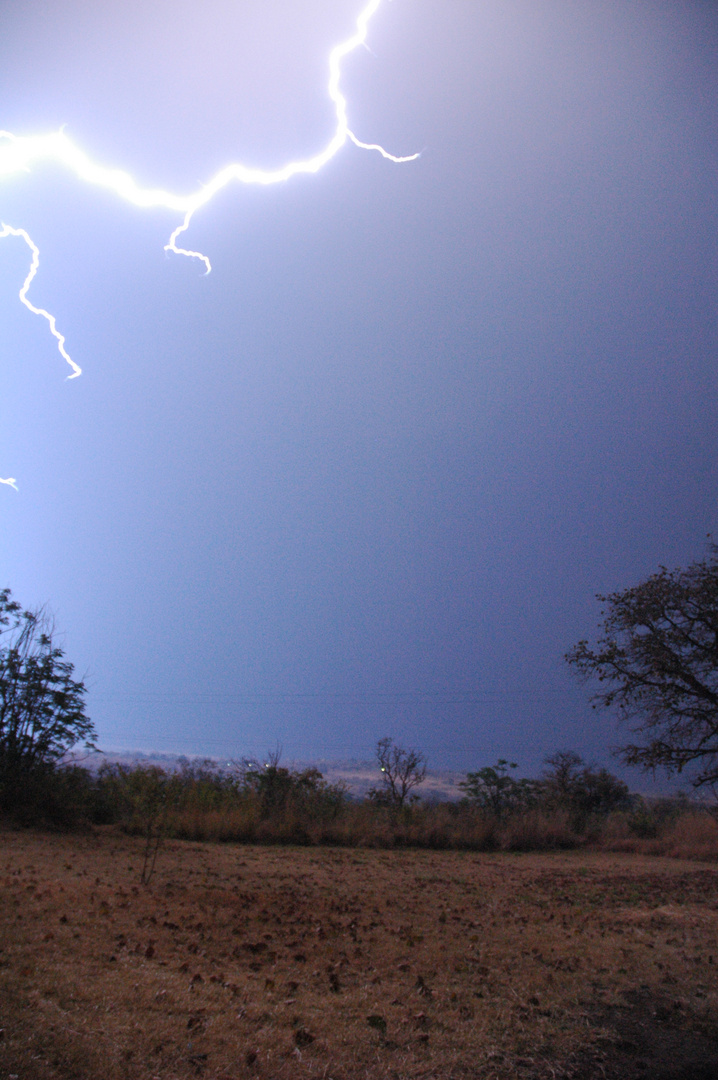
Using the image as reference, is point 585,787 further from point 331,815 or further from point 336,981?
point 336,981

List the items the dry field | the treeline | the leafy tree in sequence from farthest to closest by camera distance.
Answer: the leafy tree, the treeline, the dry field

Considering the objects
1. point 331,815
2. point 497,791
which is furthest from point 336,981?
point 497,791

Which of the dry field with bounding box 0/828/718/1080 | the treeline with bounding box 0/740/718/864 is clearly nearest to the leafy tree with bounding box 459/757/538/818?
the treeline with bounding box 0/740/718/864

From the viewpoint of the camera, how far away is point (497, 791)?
2714 cm

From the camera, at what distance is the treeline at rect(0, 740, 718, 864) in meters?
17.0

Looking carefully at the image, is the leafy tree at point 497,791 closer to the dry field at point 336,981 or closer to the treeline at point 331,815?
the treeline at point 331,815

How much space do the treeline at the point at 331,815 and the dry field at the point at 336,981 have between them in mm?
3735

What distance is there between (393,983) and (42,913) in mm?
3758

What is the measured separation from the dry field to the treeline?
3.74 metres

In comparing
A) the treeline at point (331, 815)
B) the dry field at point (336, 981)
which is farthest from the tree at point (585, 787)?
the dry field at point (336, 981)

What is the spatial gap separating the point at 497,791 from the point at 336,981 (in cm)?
2389

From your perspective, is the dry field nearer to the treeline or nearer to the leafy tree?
the treeline

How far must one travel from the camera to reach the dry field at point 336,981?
378cm

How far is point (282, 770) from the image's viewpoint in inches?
854
